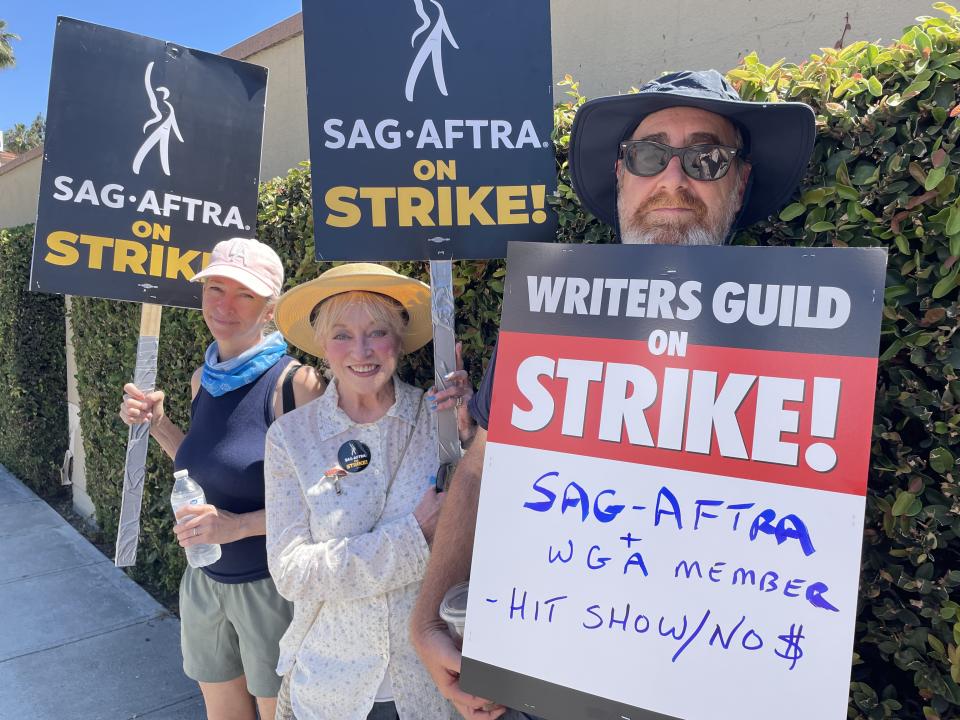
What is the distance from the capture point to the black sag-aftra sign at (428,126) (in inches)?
74.0

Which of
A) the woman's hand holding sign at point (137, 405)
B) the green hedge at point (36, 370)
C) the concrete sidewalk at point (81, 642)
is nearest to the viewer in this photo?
the woman's hand holding sign at point (137, 405)

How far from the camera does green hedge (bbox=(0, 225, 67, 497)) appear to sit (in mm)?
6863

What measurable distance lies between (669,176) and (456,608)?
105 centimetres

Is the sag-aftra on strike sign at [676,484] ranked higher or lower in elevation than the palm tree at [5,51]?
lower

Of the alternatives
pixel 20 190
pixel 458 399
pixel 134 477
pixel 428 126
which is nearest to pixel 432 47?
pixel 428 126

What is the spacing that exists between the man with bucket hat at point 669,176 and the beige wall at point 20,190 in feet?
30.2

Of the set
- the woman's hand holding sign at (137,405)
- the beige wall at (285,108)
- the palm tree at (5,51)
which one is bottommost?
the woman's hand holding sign at (137,405)

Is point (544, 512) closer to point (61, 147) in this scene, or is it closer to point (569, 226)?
point (569, 226)

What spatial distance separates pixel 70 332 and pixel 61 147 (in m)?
4.76

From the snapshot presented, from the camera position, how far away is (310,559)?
67.0 inches

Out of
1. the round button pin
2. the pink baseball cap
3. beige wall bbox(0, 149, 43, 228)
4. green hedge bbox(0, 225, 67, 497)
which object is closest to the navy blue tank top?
the pink baseball cap

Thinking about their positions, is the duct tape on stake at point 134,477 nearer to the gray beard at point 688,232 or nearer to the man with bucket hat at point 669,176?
the man with bucket hat at point 669,176

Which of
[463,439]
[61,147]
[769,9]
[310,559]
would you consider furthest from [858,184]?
[61,147]

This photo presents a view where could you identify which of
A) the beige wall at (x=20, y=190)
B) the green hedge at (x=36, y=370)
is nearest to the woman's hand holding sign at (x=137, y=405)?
the green hedge at (x=36, y=370)
